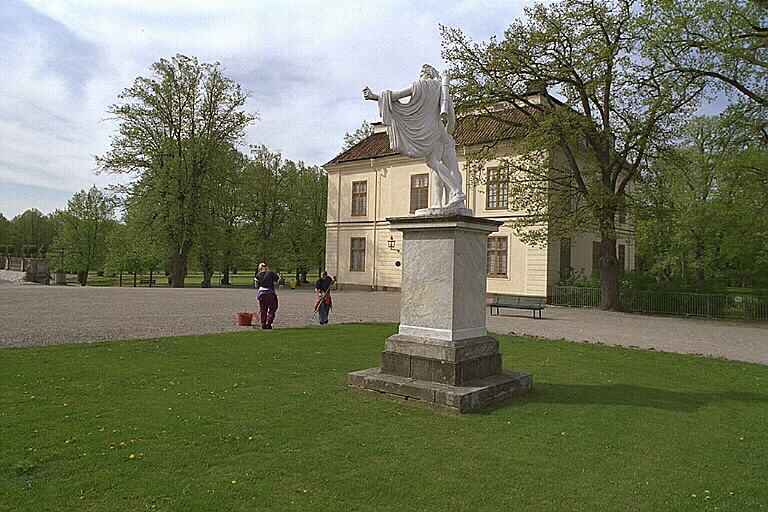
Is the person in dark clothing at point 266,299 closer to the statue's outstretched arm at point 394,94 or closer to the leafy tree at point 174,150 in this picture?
the statue's outstretched arm at point 394,94

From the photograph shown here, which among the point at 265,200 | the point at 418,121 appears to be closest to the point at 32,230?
the point at 265,200

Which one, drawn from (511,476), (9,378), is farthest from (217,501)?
(9,378)

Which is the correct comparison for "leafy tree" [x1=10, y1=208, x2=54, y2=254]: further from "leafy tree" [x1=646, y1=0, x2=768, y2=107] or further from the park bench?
"leafy tree" [x1=646, y1=0, x2=768, y2=107]

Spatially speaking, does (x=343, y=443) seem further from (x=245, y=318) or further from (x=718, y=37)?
(x=718, y=37)

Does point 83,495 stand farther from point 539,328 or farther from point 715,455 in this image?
point 539,328

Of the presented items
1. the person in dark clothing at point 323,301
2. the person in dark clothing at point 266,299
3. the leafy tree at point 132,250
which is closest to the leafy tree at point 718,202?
the person in dark clothing at point 323,301

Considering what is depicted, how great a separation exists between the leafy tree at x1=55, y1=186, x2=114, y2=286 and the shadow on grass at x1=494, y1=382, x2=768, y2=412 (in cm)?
5074

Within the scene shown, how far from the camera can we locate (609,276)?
2386 cm

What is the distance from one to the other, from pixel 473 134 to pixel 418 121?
21263mm

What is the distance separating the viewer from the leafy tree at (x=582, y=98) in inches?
834

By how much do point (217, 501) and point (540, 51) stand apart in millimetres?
22138

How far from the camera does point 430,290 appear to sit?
727cm

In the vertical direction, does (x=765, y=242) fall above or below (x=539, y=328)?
above

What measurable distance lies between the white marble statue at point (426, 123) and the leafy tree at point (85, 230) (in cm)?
4962
